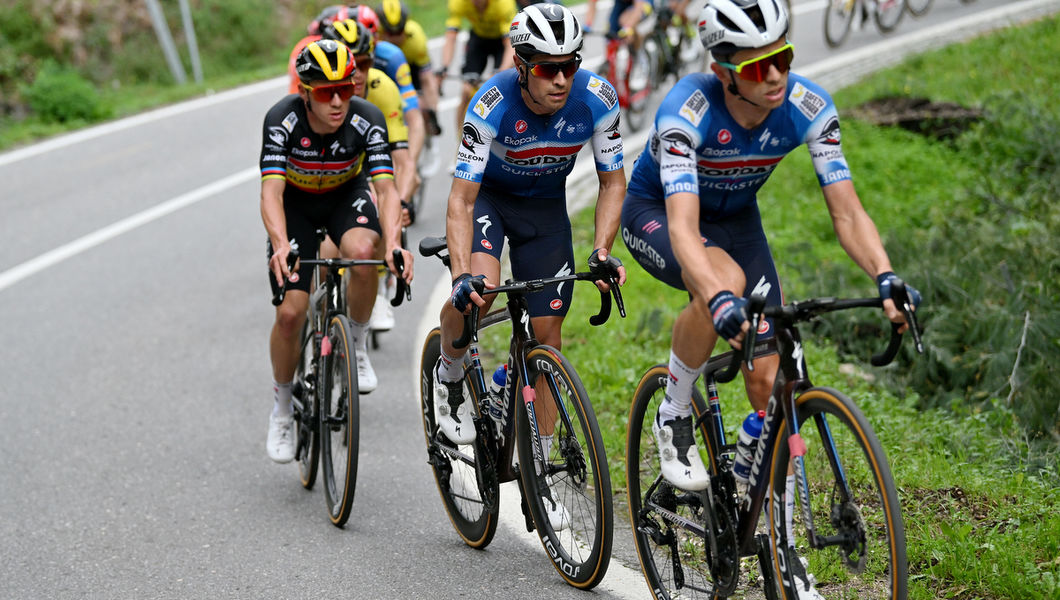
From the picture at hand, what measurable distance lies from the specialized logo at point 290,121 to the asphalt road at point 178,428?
1.96 meters

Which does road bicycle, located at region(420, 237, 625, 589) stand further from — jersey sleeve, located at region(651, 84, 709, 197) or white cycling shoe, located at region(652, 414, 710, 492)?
jersey sleeve, located at region(651, 84, 709, 197)

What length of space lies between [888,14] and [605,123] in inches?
597

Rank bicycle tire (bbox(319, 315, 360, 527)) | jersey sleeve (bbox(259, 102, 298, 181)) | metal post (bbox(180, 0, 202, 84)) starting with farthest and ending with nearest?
metal post (bbox(180, 0, 202, 84)), jersey sleeve (bbox(259, 102, 298, 181)), bicycle tire (bbox(319, 315, 360, 527))

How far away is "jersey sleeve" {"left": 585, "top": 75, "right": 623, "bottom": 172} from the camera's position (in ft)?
15.8

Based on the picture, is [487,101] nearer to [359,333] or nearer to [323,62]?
[323,62]

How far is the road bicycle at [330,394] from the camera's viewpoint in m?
5.25

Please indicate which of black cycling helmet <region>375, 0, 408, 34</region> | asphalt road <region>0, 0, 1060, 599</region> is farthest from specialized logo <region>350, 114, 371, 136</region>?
black cycling helmet <region>375, 0, 408, 34</region>

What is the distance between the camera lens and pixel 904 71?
15.0m

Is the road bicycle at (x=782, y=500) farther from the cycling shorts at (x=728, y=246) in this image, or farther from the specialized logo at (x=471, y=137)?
the specialized logo at (x=471, y=137)

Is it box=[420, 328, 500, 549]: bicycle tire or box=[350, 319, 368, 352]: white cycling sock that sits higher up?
box=[350, 319, 368, 352]: white cycling sock

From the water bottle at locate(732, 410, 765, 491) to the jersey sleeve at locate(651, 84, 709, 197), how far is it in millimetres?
854

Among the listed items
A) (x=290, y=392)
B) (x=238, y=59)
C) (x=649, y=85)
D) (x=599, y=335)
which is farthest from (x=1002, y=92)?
(x=238, y=59)

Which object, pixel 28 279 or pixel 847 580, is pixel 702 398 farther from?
pixel 28 279

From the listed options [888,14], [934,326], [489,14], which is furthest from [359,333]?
[888,14]
